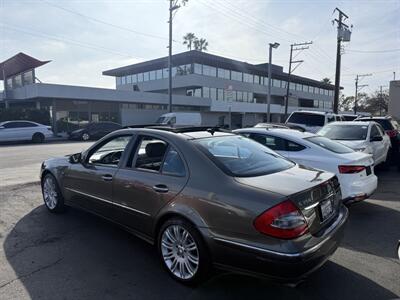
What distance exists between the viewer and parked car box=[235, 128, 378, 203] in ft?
17.9

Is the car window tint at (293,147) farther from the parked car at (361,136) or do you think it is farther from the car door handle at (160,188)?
the car door handle at (160,188)

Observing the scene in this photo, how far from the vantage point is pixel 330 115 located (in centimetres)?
1574

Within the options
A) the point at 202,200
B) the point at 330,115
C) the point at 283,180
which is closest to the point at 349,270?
the point at 283,180

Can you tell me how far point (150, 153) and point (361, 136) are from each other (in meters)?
6.91

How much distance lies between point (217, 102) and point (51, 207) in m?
40.3

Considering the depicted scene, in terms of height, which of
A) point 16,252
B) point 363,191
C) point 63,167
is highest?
point 63,167

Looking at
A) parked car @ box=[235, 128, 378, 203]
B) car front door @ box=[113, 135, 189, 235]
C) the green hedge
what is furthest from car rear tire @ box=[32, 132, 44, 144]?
car front door @ box=[113, 135, 189, 235]

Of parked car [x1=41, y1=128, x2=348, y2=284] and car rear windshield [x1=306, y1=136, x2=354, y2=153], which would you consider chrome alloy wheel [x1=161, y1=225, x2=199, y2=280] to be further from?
car rear windshield [x1=306, y1=136, x2=354, y2=153]

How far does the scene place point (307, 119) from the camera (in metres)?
15.9

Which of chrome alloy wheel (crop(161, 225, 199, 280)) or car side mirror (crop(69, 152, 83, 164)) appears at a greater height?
car side mirror (crop(69, 152, 83, 164))

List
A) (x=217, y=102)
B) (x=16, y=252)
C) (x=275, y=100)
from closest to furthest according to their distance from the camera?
1. (x=16, y=252)
2. (x=217, y=102)
3. (x=275, y=100)

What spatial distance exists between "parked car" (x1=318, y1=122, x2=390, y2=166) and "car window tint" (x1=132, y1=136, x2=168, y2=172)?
19.7ft

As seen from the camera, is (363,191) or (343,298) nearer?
(343,298)

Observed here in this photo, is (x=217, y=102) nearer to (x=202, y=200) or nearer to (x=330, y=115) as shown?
(x=330, y=115)
